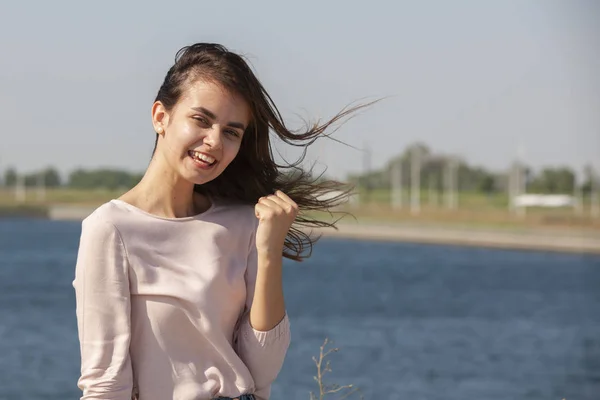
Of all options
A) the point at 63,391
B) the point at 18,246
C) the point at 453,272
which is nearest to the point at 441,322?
the point at 63,391

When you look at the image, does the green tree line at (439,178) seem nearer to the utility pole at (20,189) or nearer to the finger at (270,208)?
the utility pole at (20,189)

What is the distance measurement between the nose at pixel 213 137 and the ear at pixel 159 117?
4.7 inches

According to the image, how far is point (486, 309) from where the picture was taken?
3681cm

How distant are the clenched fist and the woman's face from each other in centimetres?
14

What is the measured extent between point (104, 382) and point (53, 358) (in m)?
20.3

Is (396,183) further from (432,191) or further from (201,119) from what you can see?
(201,119)

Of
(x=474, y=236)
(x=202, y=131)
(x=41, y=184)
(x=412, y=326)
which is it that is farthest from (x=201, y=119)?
(x=41, y=184)

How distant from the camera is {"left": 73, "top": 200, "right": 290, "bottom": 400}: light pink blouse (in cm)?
235

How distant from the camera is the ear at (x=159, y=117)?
2520mm

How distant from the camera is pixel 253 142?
2.72 meters

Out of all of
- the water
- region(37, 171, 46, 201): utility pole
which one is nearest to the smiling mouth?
the water

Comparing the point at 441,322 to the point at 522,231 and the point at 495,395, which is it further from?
the point at 522,231

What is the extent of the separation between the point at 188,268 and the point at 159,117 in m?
0.36

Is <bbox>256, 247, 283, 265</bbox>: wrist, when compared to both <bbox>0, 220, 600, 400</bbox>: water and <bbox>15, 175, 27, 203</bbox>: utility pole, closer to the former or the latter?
<bbox>0, 220, 600, 400</bbox>: water
